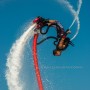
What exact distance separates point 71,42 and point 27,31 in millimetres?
3630

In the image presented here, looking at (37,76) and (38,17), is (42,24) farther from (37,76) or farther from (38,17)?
(37,76)

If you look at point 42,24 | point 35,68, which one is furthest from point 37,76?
point 42,24

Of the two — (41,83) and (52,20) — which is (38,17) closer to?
(52,20)

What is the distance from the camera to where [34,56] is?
61969 millimetres

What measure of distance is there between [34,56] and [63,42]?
2.58 m

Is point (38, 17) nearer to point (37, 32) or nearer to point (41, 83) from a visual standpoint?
point (37, 32)

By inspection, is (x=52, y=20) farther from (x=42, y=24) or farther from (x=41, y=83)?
(x=41, y=83)

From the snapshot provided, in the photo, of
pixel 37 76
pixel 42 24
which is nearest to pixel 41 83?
pixel 37 76

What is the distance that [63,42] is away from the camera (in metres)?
61.9

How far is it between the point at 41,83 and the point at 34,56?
2244 mm

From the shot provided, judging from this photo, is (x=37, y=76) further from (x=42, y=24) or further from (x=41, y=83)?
(x=42, y=24)

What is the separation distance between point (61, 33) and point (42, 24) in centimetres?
206

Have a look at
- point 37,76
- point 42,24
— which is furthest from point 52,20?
point 37,76

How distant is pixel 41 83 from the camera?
61656 millimetres
